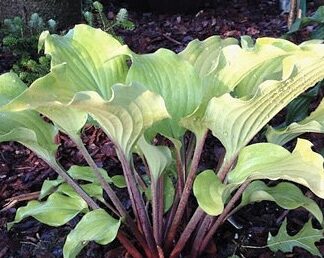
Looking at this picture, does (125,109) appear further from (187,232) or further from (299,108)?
(299,108)

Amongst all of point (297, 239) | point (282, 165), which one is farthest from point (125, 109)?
point (297, 239)

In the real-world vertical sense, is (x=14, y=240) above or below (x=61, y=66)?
below

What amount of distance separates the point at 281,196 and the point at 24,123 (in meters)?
0.60

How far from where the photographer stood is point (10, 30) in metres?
2.32

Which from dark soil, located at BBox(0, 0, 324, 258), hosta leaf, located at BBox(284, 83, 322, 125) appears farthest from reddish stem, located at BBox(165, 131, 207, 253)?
hosta leaf, located at BBox(284, 83, 322, 125)

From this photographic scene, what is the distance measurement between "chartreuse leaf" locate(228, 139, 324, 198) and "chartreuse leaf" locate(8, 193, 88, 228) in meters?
0.39

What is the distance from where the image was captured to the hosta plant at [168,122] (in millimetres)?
1090

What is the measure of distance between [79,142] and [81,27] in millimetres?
251

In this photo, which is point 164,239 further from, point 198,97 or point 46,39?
point 46,39

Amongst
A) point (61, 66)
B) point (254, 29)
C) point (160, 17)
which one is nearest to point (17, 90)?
point (61, 66)

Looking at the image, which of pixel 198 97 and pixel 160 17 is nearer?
pixel 198 97

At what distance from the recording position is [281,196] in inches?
54.6

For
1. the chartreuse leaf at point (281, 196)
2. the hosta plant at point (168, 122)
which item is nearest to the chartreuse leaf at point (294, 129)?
the hosta plant at point (168, 122)

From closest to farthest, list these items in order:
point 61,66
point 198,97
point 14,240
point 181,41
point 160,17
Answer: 1. point 61,66
2. point 198,97
3. point 14,240
4. point 181,41
5. point 160,17
